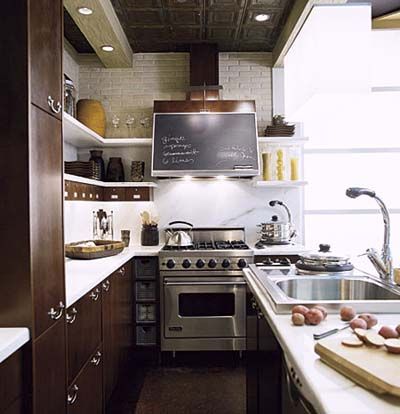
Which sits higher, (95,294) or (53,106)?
(53,106)

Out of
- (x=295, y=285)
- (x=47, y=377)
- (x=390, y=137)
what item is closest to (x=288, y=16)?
(x=390, y=137)

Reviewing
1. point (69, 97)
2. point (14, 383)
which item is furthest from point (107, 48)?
point (14, 383)

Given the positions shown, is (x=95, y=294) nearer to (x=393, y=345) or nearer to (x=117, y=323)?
(x=117, y=323)

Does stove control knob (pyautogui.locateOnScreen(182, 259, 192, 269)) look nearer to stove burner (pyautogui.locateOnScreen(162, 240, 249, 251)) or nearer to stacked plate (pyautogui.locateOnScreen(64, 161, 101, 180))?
stove burner (pyautogui.locateOnScreen(162, 240, 249, 251))

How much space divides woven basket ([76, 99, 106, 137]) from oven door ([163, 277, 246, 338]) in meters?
1.62

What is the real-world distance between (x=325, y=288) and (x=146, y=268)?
194 cm

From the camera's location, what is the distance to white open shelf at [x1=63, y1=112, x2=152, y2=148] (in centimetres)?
315

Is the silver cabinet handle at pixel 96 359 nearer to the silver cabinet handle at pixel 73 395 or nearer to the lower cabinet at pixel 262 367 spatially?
the silver cabinet handle at pixel 73 395

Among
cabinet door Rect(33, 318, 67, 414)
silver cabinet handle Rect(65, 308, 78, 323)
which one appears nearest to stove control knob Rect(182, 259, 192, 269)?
silver cabinet handle Rect(65, 308, 78, 323)

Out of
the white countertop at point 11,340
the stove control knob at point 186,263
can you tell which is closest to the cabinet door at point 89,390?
the white countertop at point 11,340

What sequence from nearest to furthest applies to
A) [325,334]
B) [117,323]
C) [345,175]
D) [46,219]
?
[325,334], [46,219], [117,323], [345,175]

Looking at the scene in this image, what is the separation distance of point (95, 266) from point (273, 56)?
2854 mm

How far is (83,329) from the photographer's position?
2104 mm

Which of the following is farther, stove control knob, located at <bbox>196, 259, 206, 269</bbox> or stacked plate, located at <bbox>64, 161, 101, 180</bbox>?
stove control knob, located at <bbox>196, 259, 206, 269</bbox>
